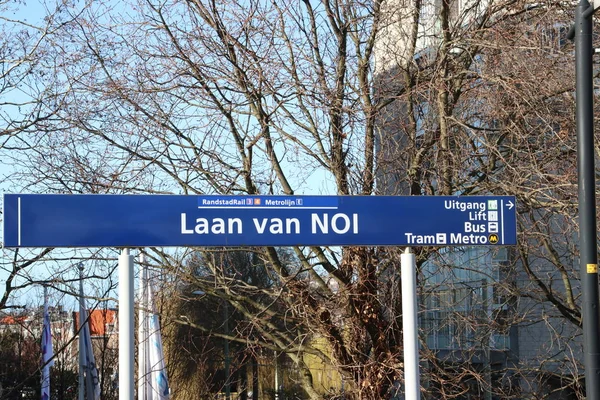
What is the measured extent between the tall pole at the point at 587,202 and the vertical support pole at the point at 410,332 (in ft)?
4.29

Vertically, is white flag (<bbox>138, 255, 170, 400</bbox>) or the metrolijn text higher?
the metrolijn text

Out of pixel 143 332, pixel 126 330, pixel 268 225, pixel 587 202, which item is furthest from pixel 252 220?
pixel 143 332

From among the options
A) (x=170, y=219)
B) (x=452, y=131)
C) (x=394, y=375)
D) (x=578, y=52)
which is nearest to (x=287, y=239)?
(x=170, y=219)

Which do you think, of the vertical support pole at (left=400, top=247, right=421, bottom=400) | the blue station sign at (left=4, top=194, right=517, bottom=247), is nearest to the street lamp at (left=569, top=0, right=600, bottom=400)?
the blue station sign at (left=4, top=194, right=517, bottom=247)

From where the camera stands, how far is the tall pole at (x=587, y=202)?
6.54 m

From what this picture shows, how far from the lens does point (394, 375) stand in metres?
9.66

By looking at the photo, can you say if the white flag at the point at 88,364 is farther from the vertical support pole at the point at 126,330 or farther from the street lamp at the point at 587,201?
the street lamp at the point at 587,201

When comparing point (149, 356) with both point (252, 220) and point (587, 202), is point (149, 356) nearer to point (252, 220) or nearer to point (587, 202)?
point (252, 220)

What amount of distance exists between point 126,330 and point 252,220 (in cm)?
114

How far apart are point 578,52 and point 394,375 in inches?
167

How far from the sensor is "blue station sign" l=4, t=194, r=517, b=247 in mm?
5754

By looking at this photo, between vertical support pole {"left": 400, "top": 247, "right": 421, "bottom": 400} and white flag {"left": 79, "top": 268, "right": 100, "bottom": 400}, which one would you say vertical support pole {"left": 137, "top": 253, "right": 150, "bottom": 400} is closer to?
vertical support pole {"left": 400, "top": 247, "right": 421, "bottom": 400}

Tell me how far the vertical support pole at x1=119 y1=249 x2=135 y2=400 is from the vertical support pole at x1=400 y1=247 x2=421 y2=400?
195cm

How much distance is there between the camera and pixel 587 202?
685 centimetres
